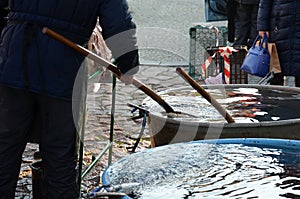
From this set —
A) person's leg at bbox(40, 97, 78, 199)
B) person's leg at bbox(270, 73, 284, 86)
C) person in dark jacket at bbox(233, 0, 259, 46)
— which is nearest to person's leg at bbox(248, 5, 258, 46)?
person in dark jacket at bbox(233, 0, 259, 46)

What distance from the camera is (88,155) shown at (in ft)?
20.0

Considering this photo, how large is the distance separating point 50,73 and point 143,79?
635 cm

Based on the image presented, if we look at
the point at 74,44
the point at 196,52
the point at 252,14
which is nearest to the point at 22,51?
the point at 74,44

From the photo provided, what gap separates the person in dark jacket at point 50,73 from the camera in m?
3.67

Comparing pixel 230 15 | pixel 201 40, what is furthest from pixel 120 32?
pixel 201 40

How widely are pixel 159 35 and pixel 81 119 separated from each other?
419 inches

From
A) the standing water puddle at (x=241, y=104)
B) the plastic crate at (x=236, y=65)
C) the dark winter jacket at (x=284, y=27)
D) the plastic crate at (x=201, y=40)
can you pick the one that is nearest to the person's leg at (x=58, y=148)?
the standing water puddle at (x=241, y=104)

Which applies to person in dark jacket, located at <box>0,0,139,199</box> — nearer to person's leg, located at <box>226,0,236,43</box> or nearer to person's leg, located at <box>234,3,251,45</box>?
person's leg, located at <box>234,3,251,45</box>

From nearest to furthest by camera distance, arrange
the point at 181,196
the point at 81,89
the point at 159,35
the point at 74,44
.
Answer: the point at 181,196
the point at 74,44
the point at 81,89
the point at 159,35

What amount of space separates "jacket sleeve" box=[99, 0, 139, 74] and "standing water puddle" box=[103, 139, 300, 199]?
664 mm

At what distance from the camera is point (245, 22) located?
8789 millimetres

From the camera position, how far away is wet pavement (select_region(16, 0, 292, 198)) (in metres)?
6.13

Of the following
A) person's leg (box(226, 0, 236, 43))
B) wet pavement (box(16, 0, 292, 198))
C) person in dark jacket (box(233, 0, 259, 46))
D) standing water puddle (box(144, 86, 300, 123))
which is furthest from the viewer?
person's leg (box(226, 0, 236, 43))

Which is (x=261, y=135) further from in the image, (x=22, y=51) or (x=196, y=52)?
(x=196, y=52)
